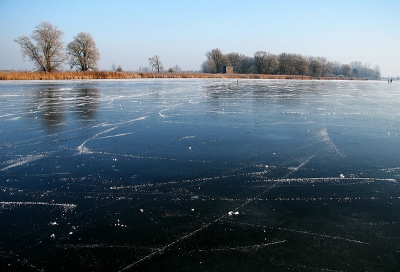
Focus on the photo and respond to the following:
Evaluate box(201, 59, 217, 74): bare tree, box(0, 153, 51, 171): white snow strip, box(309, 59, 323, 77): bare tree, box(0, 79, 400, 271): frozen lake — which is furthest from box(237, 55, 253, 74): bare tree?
box(0, 153, 51, 171): white snow strip

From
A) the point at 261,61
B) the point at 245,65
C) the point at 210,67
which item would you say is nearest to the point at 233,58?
the point at 245,65

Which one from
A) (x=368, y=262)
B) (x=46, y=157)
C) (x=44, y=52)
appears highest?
(x=44, y=52)

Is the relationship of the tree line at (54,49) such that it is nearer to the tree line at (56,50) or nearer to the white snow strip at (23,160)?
the tree line at (56,50)

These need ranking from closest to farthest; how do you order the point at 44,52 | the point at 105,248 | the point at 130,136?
1. the point at 105,248
2. the point at 130,136
3. the point at 44,52

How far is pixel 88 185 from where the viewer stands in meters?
3.39

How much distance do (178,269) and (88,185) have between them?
6.24 ft

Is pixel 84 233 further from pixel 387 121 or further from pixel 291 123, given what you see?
pixel 387 121

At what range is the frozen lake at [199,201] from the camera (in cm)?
210

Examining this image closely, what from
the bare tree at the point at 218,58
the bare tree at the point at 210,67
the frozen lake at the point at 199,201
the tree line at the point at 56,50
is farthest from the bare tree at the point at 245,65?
the frozen lake at the point at 199,201

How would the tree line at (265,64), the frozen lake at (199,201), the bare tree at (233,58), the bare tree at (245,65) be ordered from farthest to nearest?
the bare tree at (233,58)
the bare tree at (245,65)
the tree line at (265,64)
the frozen lake at (199,201)

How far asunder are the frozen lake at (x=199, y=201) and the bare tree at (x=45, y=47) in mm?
37641

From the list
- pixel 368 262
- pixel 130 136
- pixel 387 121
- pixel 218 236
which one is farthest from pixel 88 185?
pixel 387 121

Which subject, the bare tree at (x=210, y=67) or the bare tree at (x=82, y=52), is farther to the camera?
the bare tree at (x=210, y=67)

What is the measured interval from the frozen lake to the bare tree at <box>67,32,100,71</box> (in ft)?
133
